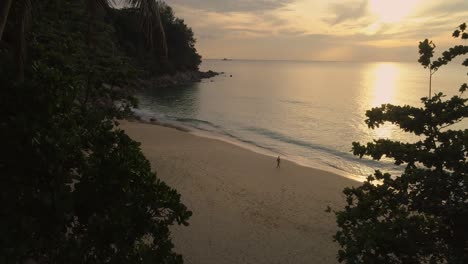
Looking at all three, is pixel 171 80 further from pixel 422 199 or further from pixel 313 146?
pixel 422 199

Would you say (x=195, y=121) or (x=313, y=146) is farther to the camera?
(x=195, y=121)

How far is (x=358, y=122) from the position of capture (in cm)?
5953

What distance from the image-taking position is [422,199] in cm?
752

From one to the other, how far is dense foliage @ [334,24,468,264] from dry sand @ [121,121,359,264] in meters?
7.86

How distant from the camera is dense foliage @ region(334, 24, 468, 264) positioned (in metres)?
7.11

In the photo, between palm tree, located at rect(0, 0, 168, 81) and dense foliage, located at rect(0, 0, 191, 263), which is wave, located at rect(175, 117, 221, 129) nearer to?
palm tree, located at rect(0, 0, 168, 81)

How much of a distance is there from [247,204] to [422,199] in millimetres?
13844

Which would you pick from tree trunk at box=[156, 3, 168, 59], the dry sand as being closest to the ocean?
the dry sand

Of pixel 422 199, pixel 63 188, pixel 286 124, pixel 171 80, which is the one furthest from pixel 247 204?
pixel 171 80

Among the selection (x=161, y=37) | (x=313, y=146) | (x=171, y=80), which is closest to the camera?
(x=161, y=37)

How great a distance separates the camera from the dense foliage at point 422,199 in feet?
23.3

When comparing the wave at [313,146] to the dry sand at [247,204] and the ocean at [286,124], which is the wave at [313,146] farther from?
the dry sand at [247,204]

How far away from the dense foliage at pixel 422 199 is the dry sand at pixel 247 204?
7.86m

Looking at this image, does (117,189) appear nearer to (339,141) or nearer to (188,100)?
(339,141)
